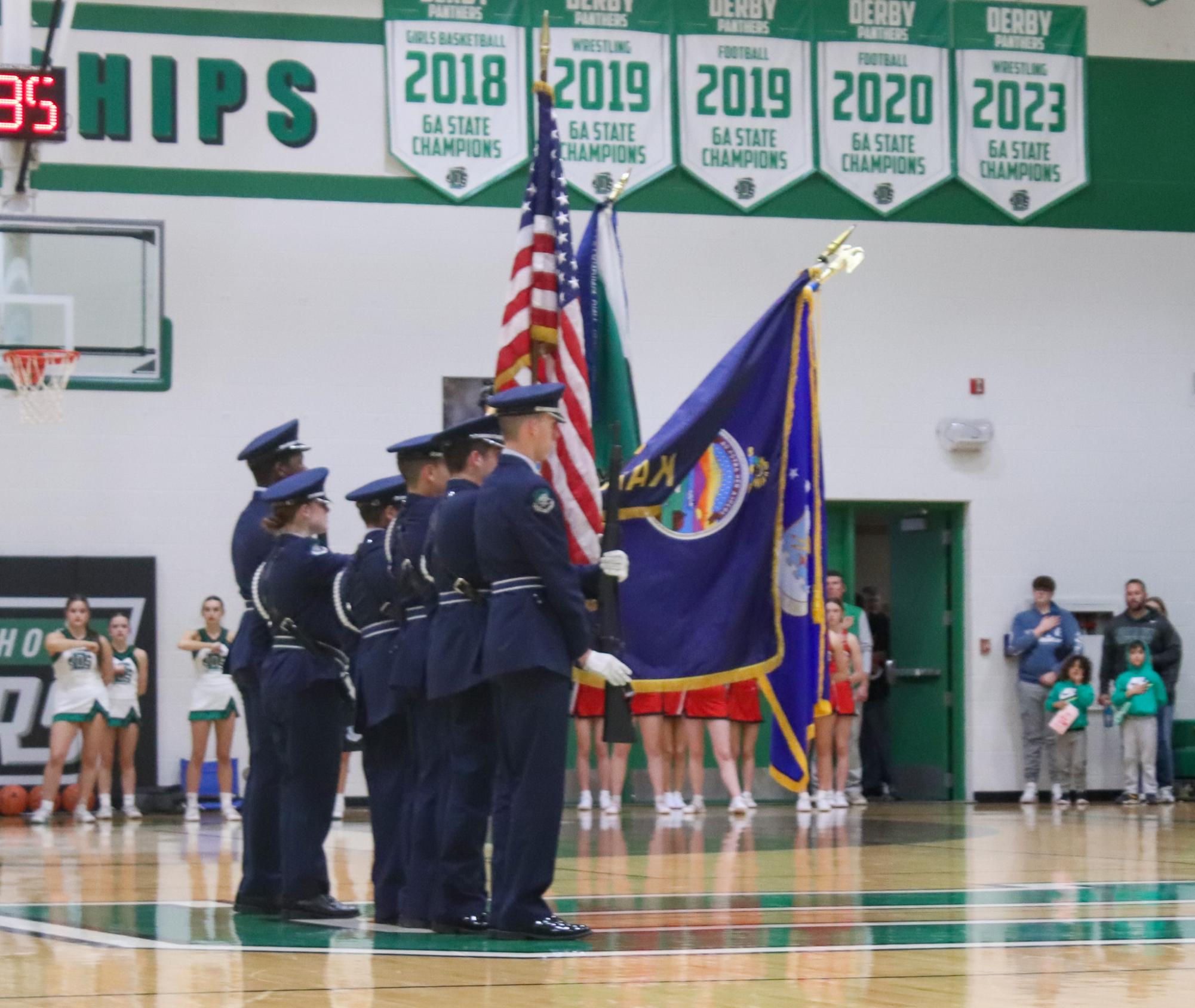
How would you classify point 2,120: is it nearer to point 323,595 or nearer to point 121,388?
point 121,388

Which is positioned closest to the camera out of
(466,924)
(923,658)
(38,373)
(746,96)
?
(466,924)

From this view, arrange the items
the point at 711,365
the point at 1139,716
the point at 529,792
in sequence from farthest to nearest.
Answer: the point at 711,365, the point at 1139,716, the point at 529,792

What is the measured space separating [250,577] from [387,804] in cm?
106

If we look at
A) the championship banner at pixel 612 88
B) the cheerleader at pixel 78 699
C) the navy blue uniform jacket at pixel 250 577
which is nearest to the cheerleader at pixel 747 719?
the cheerleader at pixel 78 699

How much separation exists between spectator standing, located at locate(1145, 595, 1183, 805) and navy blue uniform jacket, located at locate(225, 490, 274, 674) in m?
10.7

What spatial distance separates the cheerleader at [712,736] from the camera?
45.0 feet

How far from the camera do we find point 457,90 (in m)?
16.3

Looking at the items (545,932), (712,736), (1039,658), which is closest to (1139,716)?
(1039,658)

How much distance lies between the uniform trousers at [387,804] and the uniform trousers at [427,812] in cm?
21

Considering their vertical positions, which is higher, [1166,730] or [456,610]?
[456,610]

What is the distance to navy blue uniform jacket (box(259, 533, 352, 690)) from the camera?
7031mm

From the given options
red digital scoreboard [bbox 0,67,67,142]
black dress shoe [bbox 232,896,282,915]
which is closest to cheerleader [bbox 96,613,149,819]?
red digital scoreboard [bbox 0,67,67,142]

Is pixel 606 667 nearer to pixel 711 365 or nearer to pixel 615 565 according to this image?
pixel 615 565

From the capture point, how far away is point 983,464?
1702 cm
